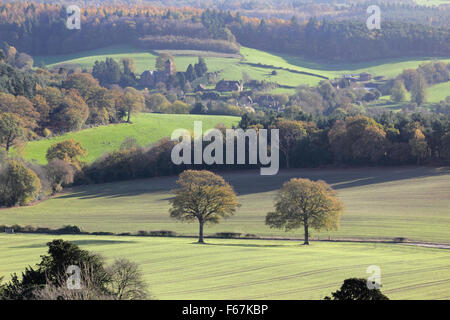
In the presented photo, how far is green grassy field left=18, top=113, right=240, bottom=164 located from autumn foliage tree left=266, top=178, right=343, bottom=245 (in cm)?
5018

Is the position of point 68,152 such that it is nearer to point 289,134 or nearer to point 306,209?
point 289,134

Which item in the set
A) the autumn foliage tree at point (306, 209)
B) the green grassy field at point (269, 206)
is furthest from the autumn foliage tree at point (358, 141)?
the autumn foliage tree at point (306, 209)

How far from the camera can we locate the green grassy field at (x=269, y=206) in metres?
67.3

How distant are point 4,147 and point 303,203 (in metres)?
58.5

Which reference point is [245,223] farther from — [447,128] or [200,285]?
[447,128]

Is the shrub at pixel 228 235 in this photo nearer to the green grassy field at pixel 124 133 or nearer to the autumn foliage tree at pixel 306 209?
the autumn foliage tree at pixel 306 209

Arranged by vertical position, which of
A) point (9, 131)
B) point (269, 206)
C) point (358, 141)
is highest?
point (9, 131)

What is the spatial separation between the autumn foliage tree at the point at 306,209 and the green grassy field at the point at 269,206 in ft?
7.84

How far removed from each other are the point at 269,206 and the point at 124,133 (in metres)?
45.6

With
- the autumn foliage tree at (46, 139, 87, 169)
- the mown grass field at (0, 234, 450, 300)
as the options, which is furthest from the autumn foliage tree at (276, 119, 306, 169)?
the mown grass field at (0, 234, 450, 300)

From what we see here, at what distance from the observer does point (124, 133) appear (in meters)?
121

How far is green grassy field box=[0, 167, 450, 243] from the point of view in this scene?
2650 inches

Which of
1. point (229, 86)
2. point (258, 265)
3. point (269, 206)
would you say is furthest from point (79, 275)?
point (229, 86)
